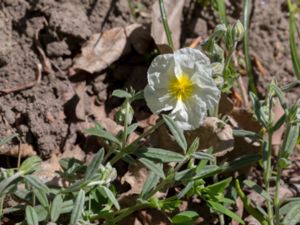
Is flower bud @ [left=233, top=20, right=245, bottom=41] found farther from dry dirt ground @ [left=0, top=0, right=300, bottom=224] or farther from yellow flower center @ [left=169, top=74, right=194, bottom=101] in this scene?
dry dirt ground @ [left=0, top=0, right=300, bottom=224]

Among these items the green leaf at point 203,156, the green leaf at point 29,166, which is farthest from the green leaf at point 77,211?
the green leaf at point 203,156

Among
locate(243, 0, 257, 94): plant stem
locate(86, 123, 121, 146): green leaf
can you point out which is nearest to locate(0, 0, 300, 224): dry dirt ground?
locate(243, 0, 257, 94): plant stem

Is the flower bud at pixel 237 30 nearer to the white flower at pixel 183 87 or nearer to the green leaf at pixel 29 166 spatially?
the white flower at pixel 183 87

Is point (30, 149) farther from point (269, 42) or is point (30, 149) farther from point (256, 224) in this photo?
point (269, 42)

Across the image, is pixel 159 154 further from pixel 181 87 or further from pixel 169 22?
pixel 169 22

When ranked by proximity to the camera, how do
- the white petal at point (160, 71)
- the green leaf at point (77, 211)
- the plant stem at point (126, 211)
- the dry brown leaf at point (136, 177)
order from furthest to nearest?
the dry brown leaf at point (136, 177) < the plant stem at point (126, 211) < the white petal at point (160, 71) < the green leaf at point (77, 211)

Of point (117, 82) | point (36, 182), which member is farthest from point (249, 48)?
point (36, 182)

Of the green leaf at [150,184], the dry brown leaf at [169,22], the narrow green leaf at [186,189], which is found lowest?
the narrow green leaf at [186,189]
